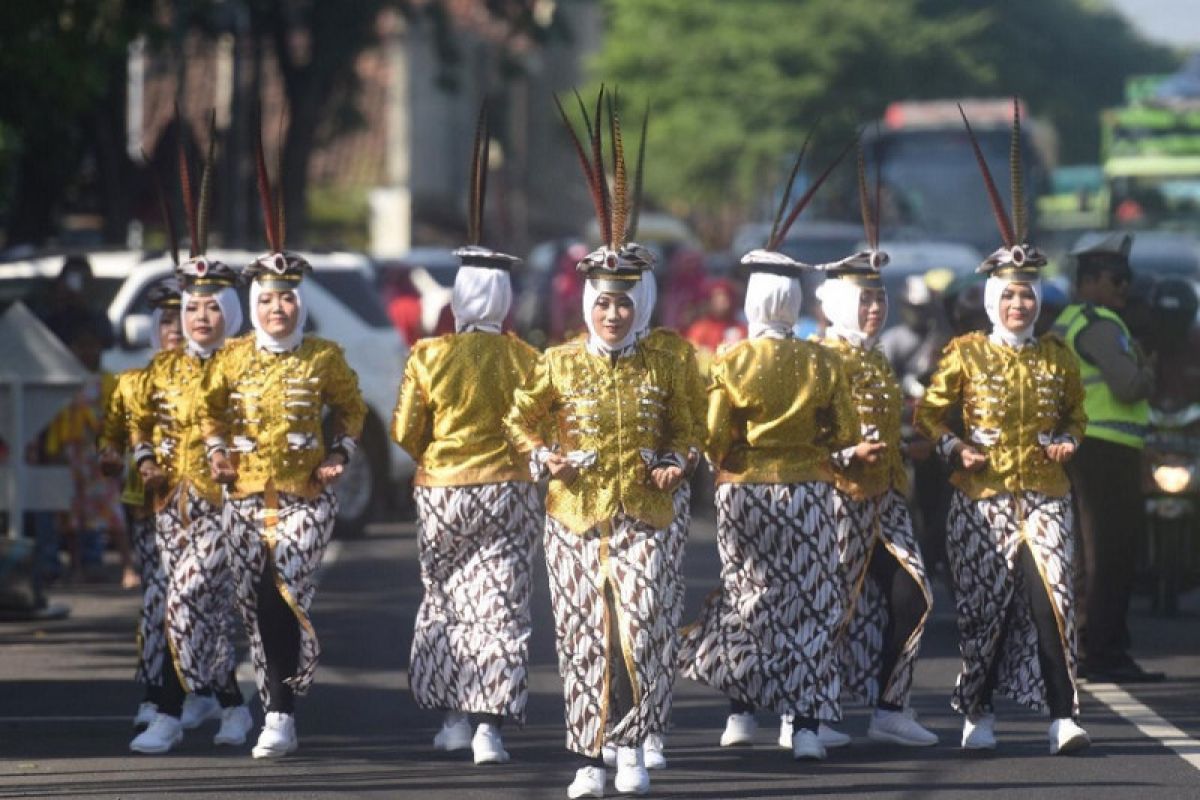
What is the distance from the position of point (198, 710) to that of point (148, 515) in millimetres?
773

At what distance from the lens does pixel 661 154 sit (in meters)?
67.2

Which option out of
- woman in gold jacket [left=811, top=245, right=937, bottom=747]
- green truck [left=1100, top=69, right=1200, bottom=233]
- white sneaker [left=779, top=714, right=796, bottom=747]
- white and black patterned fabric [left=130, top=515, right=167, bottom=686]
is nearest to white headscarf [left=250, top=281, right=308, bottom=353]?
white and black patterned fabric [left=130, top=515, right=167, bottom=686]

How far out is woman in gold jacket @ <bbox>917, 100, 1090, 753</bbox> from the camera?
33.4ft

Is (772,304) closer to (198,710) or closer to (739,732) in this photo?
(739,732)

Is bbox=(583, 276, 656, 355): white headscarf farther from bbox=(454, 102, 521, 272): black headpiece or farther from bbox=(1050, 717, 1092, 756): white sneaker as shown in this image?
bbox=(1050, 717, 1092, 756): white sneaker

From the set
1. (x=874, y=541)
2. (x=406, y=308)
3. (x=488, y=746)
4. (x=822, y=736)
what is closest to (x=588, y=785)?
(x=488, y=746)

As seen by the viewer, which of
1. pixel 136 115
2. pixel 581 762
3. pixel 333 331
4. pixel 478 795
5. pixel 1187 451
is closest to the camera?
pixel 478 795

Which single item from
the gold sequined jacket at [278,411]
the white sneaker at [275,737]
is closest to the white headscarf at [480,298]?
the gold sequined jacket at [278,411]

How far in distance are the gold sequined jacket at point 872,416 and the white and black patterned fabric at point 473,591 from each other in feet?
A: 3.86

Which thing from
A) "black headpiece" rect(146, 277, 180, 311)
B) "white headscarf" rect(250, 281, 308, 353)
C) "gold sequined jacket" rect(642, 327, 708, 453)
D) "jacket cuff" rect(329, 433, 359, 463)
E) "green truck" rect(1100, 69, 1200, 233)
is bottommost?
"jacket cuff" rect(329, 433, 359, 463)

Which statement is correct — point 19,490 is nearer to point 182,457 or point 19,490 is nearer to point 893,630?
point 182,457

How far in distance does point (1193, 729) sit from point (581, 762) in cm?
244

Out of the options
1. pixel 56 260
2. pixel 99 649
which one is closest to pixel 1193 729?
pixel 99 649

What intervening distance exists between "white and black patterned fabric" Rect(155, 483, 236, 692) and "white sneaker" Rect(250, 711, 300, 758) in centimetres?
39
